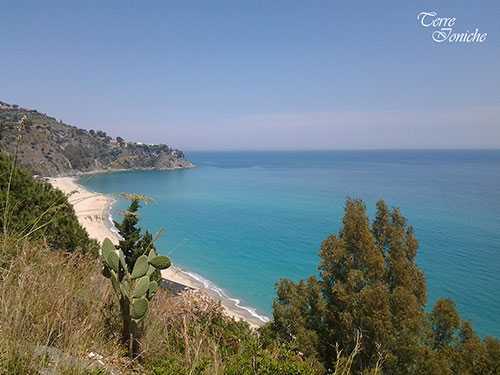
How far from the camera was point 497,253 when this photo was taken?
34.7 metres

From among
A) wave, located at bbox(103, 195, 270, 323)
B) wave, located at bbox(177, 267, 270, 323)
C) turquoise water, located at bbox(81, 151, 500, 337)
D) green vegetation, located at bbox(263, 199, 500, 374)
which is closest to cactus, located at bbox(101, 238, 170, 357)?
turquoise water, located at bbox(81, 151, 500, 337)

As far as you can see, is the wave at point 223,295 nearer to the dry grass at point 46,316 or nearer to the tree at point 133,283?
the tree at point 133,283

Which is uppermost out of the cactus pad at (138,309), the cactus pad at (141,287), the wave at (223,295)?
the cactus pad at (141,287)

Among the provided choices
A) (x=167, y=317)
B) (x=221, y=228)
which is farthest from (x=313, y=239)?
(x=167, y=317)

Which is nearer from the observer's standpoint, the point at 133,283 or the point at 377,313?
the point at 133,283

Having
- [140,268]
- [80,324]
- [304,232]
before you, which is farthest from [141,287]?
[304,232]

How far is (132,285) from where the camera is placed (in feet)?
11.4

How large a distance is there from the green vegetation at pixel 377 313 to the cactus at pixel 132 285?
5.65 metres

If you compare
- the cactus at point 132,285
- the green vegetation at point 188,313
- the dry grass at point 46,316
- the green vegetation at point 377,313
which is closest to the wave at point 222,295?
the green vegetation at point 377,313

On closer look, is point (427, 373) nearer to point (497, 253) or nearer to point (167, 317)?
point (167, 317)

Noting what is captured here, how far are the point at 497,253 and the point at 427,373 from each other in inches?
1237

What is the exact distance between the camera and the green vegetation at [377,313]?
9.54 m

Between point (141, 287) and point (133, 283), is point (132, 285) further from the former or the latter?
point (141, 287)

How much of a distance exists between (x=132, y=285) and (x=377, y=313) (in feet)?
25.4
